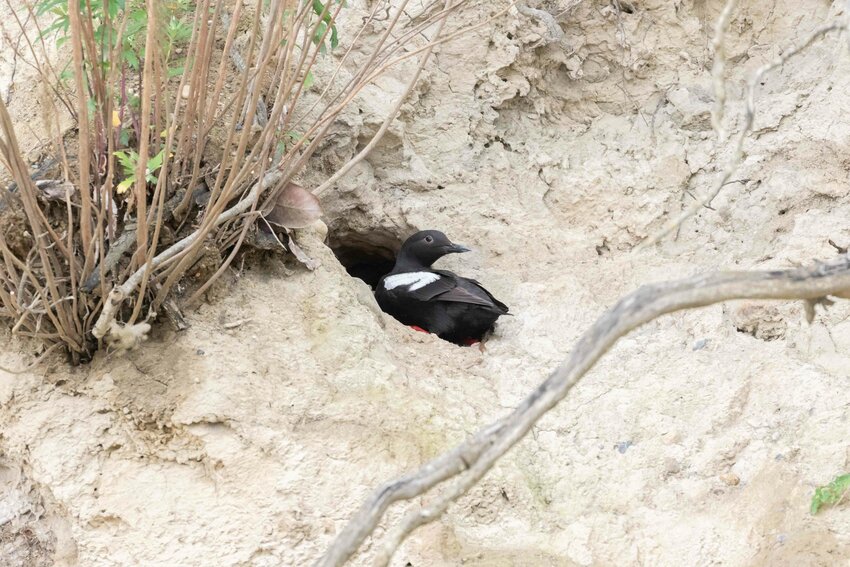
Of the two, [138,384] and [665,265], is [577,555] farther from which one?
[665,265]

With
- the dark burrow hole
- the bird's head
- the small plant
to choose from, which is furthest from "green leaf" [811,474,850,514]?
the dark burrow hole

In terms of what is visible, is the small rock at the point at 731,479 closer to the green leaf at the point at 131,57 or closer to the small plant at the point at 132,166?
the small plant at the point at 132,166

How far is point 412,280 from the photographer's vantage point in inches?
218

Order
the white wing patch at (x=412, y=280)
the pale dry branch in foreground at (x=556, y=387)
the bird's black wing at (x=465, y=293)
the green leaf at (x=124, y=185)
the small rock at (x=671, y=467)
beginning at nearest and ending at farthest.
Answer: the pale dry branch in foreground at (x=556, y=387) → the green leaf at (x=124, y=185) → the small rock at (x=671, y=467) → the bird's black wing at (x=465, y=293) → the white wing patch at (x=412, y=280)

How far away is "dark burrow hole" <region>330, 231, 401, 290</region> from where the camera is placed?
5641mm

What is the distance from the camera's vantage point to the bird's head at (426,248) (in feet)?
17.3

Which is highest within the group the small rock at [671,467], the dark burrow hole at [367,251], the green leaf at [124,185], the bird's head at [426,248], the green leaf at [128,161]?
the green leaf at [128,161]

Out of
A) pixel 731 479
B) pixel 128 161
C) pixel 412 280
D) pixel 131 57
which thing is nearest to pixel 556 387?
pixel 731 479

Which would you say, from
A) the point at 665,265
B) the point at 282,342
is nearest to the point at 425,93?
the point at 665,265

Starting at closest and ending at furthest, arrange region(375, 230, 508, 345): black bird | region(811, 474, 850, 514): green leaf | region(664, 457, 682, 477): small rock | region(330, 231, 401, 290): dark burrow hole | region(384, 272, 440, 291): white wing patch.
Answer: region(811, 474, 850, 514): green leaf < region(664, 457, 682, 477): small rock < region(375, 230, 508, 345): black bird < region(384, 272, 440, 291): white wing patch < region(330, 231, 401, 290): dark burrow hole

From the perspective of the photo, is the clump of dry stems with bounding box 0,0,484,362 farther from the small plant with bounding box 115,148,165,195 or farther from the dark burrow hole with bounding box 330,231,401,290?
the dark burrow hole with bounding box 330,231,401,290

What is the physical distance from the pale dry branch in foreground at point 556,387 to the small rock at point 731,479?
1.60 metres

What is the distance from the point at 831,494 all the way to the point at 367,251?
3.60m

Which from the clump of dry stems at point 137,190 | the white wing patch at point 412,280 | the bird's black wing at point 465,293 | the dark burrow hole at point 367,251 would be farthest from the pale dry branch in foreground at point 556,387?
the dark burrow hole at point 367,251
